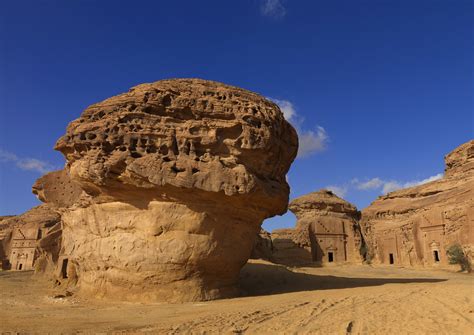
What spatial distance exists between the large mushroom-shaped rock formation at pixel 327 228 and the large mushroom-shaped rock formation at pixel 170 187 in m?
22.1

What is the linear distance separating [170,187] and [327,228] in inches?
1030

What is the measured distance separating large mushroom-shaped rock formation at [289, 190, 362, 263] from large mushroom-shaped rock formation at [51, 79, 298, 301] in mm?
22118

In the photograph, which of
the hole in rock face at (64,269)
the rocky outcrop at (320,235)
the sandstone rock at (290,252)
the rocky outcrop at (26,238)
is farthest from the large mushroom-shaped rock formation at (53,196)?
the sandstone rock at (290,252)

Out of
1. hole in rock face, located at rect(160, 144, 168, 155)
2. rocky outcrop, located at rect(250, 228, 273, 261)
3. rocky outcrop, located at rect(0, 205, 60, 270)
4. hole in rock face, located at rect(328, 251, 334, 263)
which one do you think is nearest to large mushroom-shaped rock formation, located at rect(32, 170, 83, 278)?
hole in rock face, located at rect(160, 144, 168, 155)

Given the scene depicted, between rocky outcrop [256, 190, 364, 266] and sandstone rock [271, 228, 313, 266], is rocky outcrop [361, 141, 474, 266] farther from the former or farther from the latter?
sandstone rock [271, 228, 313, 266]

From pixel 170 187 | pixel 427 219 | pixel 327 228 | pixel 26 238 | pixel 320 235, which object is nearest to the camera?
pixel 170 187

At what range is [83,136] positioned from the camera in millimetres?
12227

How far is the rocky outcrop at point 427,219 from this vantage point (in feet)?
86.9

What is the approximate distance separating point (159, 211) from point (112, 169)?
1.94 meters

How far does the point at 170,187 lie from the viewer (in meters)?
11.1

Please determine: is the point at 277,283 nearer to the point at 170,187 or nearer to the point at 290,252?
the point at 170,187

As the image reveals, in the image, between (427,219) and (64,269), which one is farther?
(427,219)

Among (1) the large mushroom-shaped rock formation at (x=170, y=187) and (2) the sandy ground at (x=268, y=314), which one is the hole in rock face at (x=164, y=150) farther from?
(2) the sandy ground at (x=268, y=314)

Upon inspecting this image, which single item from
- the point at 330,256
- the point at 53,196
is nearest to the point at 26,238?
the point at 53,196
